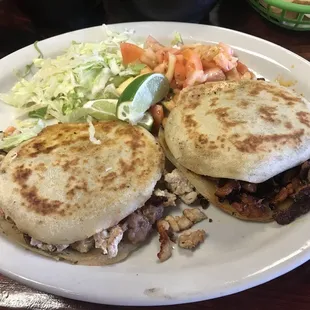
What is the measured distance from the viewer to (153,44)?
3.22 metres

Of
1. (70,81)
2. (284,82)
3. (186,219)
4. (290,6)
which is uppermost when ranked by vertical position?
(290,6)

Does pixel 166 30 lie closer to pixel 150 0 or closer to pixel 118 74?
pixel 150 0

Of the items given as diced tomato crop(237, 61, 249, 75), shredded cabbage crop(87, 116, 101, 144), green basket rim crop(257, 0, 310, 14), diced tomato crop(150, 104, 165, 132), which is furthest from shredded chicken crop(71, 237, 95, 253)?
green basket rim crop(257, 0, 310, 14)

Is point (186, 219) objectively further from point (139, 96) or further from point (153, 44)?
point (153, 44)

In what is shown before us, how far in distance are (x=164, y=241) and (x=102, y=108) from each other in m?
1.07

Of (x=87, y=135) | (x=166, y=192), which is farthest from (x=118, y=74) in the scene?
(x=166, y=192)

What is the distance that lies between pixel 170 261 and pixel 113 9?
264 cm


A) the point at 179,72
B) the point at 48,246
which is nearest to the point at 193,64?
the point at 179,72

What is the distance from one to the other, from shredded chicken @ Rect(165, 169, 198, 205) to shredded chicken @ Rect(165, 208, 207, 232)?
0.24 feet

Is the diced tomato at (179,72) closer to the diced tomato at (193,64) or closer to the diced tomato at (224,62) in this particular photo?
Result: the diced tomato at (193,64)

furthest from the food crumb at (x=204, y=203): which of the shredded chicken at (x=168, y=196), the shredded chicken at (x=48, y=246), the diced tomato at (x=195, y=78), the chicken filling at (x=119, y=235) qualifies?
the diced tomato at (x=195, y=78)

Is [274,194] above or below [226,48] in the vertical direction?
below

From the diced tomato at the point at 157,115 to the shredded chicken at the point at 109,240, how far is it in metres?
0.87

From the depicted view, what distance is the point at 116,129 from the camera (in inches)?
101
